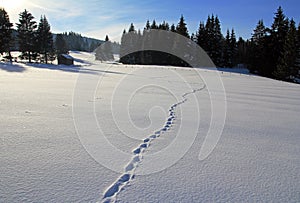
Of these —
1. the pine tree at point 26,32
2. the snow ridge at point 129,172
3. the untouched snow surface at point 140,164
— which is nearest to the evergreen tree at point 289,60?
the untouched snow surface at point 140,164

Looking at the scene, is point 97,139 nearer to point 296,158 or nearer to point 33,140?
point 33,140

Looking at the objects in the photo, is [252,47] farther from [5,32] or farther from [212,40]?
[5,32]

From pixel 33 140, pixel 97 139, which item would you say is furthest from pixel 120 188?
pixel 33 140

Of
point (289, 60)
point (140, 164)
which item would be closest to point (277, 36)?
point (289, 60)

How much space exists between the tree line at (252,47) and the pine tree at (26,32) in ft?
71.4

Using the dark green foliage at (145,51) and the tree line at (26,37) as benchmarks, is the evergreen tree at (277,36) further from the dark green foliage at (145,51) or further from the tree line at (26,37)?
the tree line at (26,37)

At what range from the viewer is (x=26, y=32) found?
33.5 m

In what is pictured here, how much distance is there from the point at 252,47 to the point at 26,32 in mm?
37936

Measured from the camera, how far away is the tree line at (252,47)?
2835cm

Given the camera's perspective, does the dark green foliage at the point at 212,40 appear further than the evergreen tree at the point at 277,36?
Yes

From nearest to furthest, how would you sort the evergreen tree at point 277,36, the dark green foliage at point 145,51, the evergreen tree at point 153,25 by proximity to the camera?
the evergreen tree at point 277,36 → the dark green foliage at point 145,51 → the evergreen tree at point 153,25

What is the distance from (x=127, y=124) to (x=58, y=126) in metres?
1.25

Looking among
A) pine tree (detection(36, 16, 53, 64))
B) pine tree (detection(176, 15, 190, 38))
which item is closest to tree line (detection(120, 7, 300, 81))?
pine tree (detection(176, 15, 190, 38))

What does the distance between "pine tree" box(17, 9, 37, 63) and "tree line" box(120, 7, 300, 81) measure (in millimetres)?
21759
